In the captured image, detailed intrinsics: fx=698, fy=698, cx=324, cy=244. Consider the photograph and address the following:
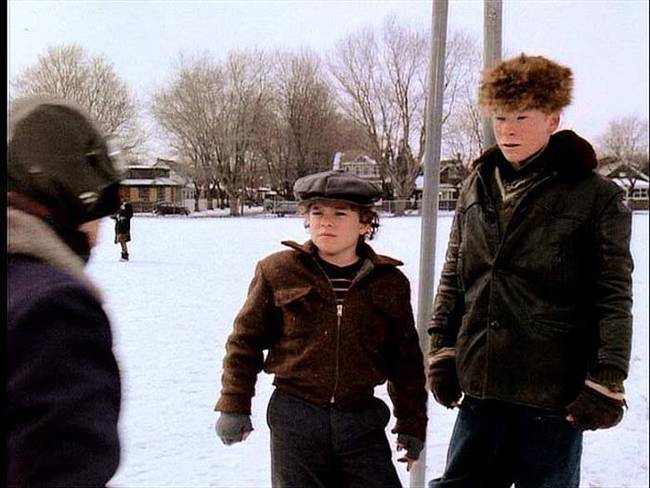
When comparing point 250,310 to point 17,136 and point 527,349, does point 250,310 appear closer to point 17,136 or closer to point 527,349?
point 527,349

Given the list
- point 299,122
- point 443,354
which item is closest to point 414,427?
point 443,354

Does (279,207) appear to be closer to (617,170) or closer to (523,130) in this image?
→ (523,130)

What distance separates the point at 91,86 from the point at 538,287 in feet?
2.41

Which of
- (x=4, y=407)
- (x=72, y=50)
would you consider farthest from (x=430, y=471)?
(x=4, y=407)

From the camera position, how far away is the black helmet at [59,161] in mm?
578

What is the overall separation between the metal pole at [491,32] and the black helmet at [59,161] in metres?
0.77

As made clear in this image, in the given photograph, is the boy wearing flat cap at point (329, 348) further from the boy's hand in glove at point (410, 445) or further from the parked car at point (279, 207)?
the parked car at point (279, 207)

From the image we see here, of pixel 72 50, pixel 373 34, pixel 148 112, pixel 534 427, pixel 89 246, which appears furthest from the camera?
pixel 373 34

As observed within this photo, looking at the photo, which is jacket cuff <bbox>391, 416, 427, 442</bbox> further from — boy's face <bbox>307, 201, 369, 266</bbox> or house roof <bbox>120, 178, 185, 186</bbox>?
house roof <bbox>120, 178, 185, 186</bbox>

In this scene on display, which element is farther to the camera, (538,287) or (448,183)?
(448,183)

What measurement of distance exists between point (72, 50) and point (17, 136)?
0.48 m

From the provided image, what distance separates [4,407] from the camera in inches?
19.6

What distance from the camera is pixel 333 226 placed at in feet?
3.76

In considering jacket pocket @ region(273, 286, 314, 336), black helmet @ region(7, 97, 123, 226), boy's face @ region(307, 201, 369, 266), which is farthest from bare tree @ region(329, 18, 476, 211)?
black helmet @ region(7, 97, 123, 226)
